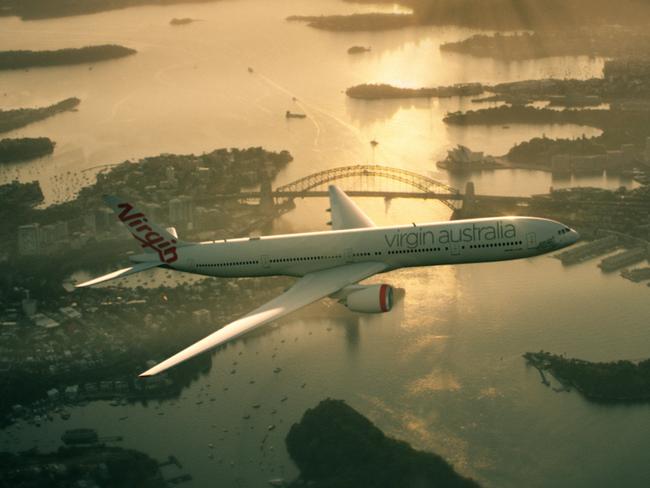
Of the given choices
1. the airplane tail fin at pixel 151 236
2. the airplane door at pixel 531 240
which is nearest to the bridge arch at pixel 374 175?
the airplane tail fin at pixel 151 236

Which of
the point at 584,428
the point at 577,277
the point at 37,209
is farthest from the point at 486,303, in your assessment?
the point at 37,209

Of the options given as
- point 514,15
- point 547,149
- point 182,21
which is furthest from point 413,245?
point 182,21

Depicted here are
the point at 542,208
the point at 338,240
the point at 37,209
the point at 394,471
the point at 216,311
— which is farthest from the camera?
the point at 37,209

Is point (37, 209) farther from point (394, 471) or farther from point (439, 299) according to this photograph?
point (394, 471)

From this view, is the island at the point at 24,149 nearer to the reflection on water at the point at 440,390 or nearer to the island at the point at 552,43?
the reflection on water at the point at 440,390

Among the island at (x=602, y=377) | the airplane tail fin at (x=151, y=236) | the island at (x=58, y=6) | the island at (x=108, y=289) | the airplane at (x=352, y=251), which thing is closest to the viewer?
the airplane at (x=352, y=251)

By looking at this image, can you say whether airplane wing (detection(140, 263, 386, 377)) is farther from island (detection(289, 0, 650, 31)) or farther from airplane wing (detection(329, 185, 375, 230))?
island (detection(289, 0, 650, 31))
